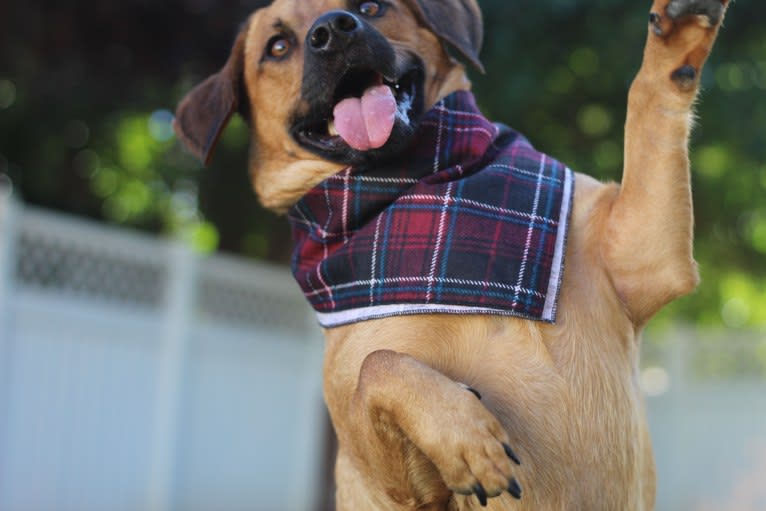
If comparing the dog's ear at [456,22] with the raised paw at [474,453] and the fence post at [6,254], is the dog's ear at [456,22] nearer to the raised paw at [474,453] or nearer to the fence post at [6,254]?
the raised paw at [474,453]

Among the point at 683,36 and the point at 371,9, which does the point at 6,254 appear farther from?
the point at 683,36

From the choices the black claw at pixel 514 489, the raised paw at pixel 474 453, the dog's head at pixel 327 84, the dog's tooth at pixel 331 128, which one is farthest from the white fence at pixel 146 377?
the black claw at pixel 514 489

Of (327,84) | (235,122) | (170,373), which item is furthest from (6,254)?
(327,84)

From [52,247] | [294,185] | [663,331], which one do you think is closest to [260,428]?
[52,247]

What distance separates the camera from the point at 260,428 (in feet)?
28.8

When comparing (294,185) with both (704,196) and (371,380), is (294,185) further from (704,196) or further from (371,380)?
(704,196)

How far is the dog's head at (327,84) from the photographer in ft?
8.54

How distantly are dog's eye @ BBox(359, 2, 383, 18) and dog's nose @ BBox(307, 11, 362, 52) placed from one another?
0.40 meters

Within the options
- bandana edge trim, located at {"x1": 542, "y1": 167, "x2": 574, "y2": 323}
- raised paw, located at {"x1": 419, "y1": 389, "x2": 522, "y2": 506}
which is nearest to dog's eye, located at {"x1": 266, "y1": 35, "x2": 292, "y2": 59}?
bandana edge trim, located at {"x1": 542, "y1": 167, "x2": 574, "y2": 323}

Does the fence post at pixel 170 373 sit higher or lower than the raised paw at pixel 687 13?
lower

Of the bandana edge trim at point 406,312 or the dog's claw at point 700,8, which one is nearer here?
the dog's claw at point 700,8

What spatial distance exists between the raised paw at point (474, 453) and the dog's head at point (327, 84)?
866mm

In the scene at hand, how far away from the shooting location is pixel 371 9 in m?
3.02

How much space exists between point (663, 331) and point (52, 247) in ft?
22.2
